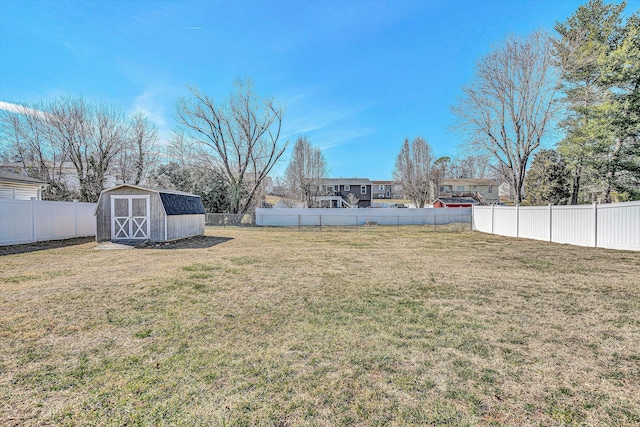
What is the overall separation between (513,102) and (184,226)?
2008 cm

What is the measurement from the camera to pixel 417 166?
3419cm

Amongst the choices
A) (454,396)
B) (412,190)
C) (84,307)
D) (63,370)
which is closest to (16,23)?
(84,307)

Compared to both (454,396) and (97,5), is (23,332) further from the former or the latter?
(97,5)

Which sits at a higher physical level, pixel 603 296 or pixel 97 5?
pixel 97 5

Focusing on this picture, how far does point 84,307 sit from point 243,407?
3.66 m

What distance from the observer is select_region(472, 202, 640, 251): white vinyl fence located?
30.8ft

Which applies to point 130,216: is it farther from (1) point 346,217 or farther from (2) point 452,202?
(2) point 452,202

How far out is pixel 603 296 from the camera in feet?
15.6

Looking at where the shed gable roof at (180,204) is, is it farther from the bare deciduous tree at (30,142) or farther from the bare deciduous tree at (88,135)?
the bare deciduous tree at (30,142)

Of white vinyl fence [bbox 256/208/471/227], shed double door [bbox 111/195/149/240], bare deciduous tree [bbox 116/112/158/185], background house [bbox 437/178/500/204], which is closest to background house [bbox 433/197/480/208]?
A: background house [bbox 437/178/500/204]

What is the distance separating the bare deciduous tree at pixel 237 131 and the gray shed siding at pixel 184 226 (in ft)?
31.6

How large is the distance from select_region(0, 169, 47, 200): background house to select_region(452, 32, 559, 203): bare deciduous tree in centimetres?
2564

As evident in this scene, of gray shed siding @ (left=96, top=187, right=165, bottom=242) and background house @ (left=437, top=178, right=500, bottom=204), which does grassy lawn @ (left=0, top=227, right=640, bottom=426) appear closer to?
gray shed siding @ (left=96, top=187, right=165, bottom=242)

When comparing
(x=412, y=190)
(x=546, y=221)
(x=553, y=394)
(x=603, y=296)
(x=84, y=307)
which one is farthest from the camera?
(x=412, y=190)
